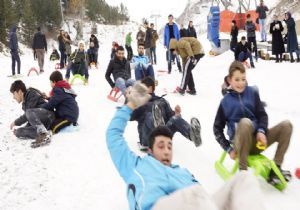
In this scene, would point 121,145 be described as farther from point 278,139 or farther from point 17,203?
point 278,139

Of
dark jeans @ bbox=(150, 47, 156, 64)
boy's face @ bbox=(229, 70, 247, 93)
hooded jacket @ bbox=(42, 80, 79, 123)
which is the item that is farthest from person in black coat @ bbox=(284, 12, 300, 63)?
boy's face @ bbox=(229, 70, 247, 93)

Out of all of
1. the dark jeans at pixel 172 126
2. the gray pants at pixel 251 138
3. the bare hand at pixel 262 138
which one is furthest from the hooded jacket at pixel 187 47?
the bare hand at pixel 262 138

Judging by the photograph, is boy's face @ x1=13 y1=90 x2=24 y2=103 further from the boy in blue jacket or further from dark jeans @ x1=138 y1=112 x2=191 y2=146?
the boy in blue jacket

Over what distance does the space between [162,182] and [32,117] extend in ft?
13.0

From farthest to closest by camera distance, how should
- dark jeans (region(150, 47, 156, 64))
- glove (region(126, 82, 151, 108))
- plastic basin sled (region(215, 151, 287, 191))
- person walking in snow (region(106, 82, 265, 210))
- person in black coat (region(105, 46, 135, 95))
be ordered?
dark jeans (region(150, 47, 156, 64)), person in black coat (region(105, 46, 135, 95)), plastic basin sled (region(215, 151, 287, 191)), glove (region(126, 82, 151, 108)), person walking in snow (region(106, 82, 265, 210))

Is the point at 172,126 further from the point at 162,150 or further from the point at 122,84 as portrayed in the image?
the point at 122,84

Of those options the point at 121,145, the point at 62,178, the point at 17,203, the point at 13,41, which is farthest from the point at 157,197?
the point at 13,41

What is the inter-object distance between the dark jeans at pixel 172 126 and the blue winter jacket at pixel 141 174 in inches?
77.4

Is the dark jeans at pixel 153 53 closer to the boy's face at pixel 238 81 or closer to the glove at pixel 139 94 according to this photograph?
the boy's face at pixel 238 81

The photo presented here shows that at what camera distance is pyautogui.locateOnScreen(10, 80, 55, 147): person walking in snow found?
6.33 meters

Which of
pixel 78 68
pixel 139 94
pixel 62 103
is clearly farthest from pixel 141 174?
pixel 78 68

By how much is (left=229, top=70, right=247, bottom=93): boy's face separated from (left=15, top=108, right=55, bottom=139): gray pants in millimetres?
3241

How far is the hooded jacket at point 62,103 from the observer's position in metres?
6.76

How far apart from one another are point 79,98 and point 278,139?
6.88m
